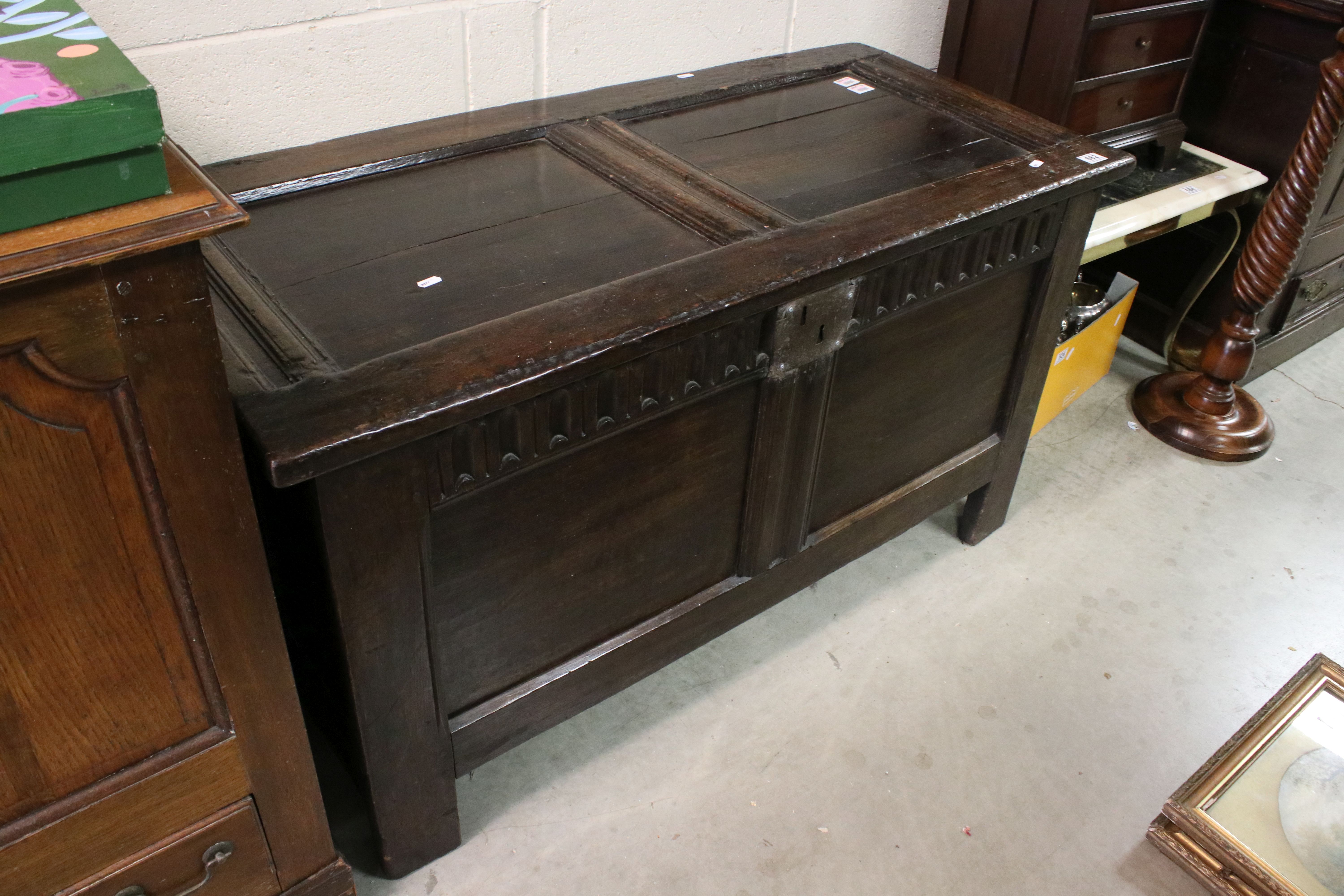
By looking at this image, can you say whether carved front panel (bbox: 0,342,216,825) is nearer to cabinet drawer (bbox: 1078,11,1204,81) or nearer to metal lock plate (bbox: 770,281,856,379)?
metal lock plate (bbox: 770,281,856,379)

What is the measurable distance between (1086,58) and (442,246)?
56.9 inches

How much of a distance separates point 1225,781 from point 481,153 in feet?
5.18

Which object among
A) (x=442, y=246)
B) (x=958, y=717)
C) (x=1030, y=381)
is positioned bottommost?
(x=958, y=717)

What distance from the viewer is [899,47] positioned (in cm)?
237

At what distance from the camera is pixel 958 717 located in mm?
1938

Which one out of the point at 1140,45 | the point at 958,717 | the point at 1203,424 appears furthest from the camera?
the point at 1203,424

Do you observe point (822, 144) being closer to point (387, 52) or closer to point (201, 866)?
point (387, 52)

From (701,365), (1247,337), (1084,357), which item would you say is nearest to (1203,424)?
(1247,337)

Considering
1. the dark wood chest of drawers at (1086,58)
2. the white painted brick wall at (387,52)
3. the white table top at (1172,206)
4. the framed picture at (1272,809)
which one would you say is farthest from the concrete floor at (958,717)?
the white painted brick wall at (387,52)

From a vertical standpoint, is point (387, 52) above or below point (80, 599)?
above

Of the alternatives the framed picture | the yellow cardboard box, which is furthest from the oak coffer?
the framed picture

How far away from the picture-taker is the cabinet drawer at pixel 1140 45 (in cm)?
216

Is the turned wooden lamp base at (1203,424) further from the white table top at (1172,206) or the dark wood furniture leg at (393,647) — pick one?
the dark wood furniture leg at (393,647)

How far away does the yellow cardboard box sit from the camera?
8.18ft
